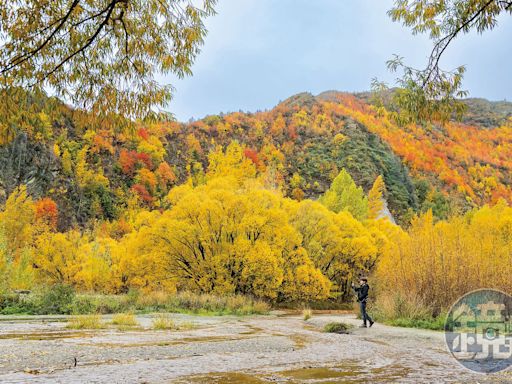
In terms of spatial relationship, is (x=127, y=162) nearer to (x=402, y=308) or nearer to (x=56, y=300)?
(x=56, y=300)

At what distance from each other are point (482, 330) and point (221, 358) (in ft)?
29.2

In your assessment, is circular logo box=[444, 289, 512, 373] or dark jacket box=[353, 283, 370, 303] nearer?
circular logo box=[444, 289, 512, 373]

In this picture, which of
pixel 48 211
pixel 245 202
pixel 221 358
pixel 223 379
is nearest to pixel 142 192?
pixel 48 211

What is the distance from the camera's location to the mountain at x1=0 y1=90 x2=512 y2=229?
235 ft

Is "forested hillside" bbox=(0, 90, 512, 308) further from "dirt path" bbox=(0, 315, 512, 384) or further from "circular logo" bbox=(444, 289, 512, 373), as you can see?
"dirt path" bbox=(0, 315, 512, 384)

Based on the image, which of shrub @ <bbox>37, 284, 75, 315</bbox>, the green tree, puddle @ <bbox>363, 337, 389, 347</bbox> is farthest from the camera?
the green tree

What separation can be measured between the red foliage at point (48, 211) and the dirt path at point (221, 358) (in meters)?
50.3

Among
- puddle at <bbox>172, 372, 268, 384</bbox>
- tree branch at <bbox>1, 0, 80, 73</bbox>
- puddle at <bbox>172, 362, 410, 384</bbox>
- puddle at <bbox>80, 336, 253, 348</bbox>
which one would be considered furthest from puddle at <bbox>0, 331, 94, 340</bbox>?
tree branch at <bbox>1, 0, 80, 73</bbox>

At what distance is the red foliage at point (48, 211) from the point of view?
61.7m

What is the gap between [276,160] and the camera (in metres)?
98.4

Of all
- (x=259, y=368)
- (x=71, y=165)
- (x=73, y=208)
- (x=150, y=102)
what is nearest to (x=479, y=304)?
(x=259, y=368)

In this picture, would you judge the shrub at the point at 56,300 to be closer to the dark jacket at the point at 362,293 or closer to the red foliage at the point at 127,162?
the dark jacket at the point at 362,293

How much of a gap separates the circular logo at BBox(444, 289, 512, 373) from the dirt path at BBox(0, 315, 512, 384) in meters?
0.47

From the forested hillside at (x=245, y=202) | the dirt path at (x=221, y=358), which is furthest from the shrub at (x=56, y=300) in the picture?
the dirt path at (x=221, y=358)
